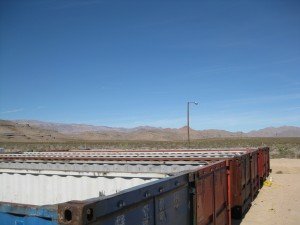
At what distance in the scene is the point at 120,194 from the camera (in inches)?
125

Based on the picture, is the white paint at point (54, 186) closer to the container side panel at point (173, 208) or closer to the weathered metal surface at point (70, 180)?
the weathered metal surface at point (70, 180)

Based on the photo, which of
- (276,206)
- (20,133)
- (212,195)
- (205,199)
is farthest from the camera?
(20,133)

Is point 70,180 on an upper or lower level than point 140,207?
lower

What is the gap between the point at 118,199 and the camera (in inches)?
123

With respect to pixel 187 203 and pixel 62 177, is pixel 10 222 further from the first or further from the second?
pixel 62 177

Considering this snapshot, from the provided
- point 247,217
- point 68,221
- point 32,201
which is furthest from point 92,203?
point 247,217

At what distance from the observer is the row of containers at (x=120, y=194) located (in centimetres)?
286

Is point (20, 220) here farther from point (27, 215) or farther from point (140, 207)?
point (140, 207)

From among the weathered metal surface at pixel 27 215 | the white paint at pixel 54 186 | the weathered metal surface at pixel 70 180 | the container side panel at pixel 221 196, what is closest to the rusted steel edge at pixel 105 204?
the weathered metal surface at pixel 27 215

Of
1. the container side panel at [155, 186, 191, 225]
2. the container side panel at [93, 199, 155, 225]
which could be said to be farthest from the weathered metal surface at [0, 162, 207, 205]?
the container side panel at [93, 199, 155, 225]

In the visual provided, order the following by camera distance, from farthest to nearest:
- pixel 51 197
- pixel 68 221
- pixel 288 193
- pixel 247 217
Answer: pixel 288 193
pixel 247 217
pixel 51 197
pixel 68 221

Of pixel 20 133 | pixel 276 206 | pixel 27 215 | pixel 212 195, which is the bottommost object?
pixel 276 206

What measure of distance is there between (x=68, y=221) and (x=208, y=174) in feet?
12.9

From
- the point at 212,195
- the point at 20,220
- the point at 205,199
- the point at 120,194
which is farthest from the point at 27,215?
the point at 212,195
